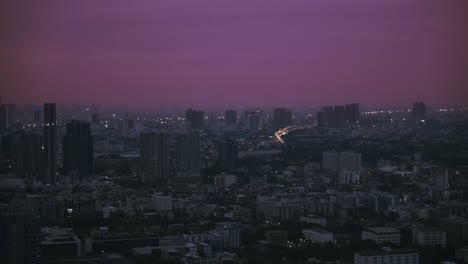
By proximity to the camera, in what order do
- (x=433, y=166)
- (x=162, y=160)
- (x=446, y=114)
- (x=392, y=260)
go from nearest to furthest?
(x=392, y=260) < (x=446, y=114) < (x=433, y=166) < (x=162, y=160)

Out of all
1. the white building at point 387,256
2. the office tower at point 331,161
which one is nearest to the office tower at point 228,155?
the office tower at point 331,161

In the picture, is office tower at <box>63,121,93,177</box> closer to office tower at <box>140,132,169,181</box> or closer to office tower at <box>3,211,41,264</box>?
office tower at <box>140,132,169,181</box>

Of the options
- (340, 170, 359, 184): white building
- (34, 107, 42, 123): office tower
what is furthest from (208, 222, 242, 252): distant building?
(340, 170, 359, 184): white building

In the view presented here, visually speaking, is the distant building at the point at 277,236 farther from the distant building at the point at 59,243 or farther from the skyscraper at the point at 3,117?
the skyscraper at the point at 3,117

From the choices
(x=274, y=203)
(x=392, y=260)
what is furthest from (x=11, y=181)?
(x=392, y=260)

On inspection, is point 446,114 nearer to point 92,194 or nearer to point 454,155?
point 454,155

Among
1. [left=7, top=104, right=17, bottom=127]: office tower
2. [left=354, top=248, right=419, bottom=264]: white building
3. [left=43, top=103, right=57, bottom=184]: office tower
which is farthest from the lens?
[left=43, top=103, right=57, bottom=184]: office tower

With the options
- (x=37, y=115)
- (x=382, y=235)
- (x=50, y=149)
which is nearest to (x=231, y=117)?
(x=50, y=149)

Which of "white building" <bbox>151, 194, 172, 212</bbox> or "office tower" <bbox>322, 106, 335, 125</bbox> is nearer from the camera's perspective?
"white building" <bbox>151, 194, 172, 212</bbox>
